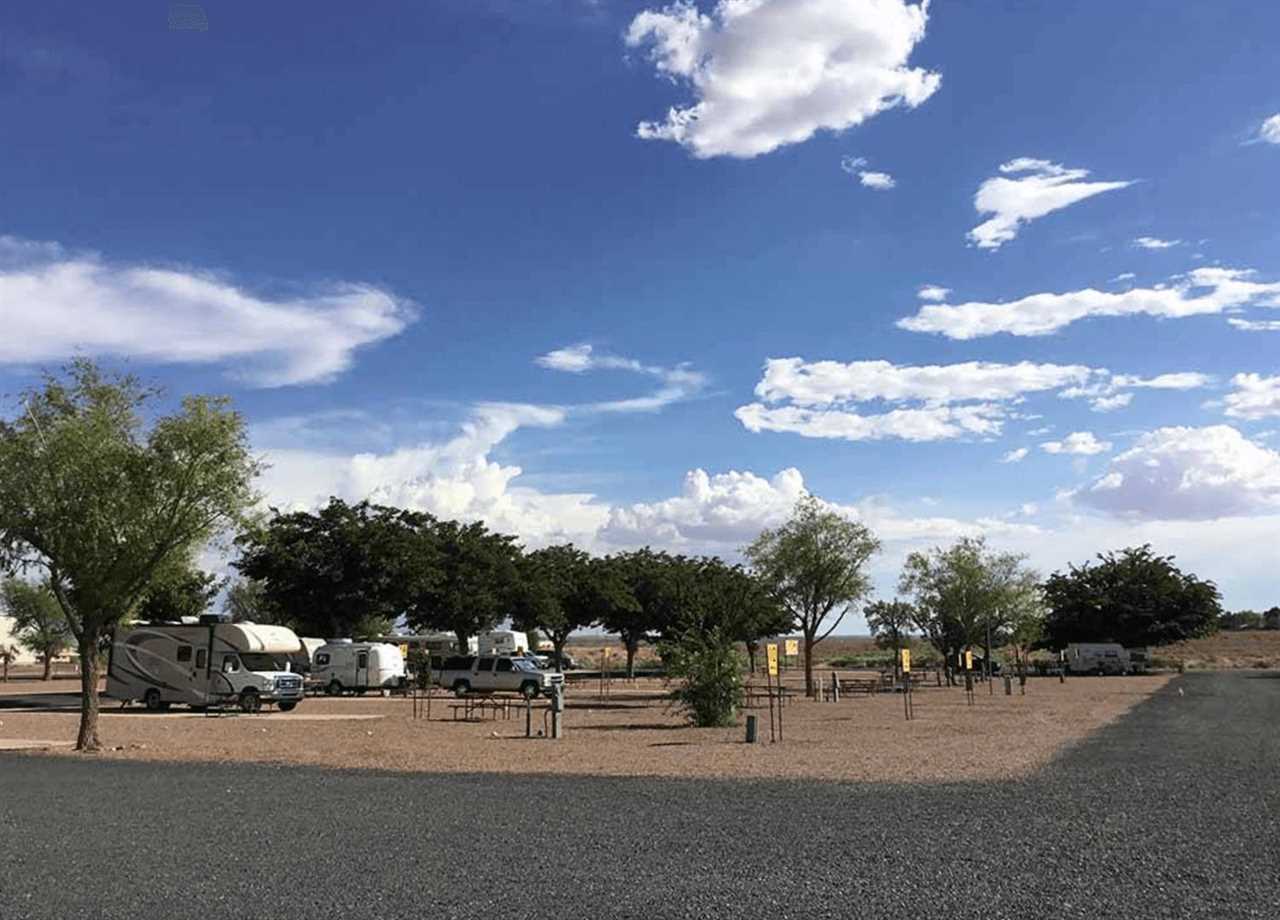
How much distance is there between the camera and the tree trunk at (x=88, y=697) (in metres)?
Answer: 20.8

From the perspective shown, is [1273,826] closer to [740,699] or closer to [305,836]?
[305,836]

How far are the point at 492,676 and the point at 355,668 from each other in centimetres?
649

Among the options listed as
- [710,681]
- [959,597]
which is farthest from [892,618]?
[710,681]

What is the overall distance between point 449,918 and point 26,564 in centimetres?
1747

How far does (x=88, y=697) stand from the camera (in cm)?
2073

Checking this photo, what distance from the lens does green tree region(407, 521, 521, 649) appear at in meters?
53.9

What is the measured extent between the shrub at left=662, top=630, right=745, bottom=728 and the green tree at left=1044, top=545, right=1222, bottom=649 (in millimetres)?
67154

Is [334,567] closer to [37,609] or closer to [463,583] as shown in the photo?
[463,583]

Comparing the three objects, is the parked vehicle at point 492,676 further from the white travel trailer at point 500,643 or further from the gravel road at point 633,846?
the gravel road at point 633,846

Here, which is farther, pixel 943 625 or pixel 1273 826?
pixel 943 625

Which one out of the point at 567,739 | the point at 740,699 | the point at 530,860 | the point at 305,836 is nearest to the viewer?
the point at 530,860

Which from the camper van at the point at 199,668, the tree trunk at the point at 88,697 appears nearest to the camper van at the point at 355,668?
the camper van at the point at 199,668

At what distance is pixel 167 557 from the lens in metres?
21.2

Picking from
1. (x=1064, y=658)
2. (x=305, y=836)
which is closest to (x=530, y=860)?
(x=305, y=836)
